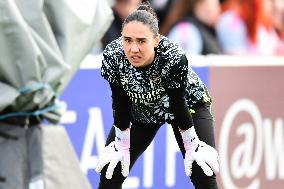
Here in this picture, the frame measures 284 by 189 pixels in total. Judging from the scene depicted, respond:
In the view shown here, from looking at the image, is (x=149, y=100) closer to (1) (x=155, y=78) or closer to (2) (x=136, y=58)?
A: (1) (x=155, y=78)

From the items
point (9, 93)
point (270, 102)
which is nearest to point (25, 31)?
point (9, 93)

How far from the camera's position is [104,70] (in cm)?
588

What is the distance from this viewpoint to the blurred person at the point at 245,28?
36.4 ft

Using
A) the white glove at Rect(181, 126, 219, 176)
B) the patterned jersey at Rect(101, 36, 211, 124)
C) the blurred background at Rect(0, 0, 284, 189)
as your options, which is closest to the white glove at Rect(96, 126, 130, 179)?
the patterned jersey at Rect(101, 36, 211, 124)

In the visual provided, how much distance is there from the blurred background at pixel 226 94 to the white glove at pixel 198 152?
268 cm

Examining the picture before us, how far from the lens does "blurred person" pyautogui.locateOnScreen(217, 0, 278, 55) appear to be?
36.4 feet

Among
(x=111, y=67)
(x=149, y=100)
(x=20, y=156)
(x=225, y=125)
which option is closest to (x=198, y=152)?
(x=149, y=100)

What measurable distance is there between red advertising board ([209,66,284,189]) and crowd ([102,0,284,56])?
55 cm

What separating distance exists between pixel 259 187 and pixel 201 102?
424 cm

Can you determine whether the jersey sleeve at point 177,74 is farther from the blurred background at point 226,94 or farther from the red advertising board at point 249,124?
the red advertising board at point 249,124

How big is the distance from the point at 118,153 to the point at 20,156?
35.4 inches

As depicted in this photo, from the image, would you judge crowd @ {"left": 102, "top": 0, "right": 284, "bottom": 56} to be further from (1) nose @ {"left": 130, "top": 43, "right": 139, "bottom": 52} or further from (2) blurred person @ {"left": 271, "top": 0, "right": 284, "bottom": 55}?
(1) nose @ {"left": 130, "top": 43, "right": 139, "bottom": 52}

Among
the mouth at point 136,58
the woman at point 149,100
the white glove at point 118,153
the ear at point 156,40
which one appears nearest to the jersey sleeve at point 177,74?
the woman at point 149,100

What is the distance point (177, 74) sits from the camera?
5.76 m
